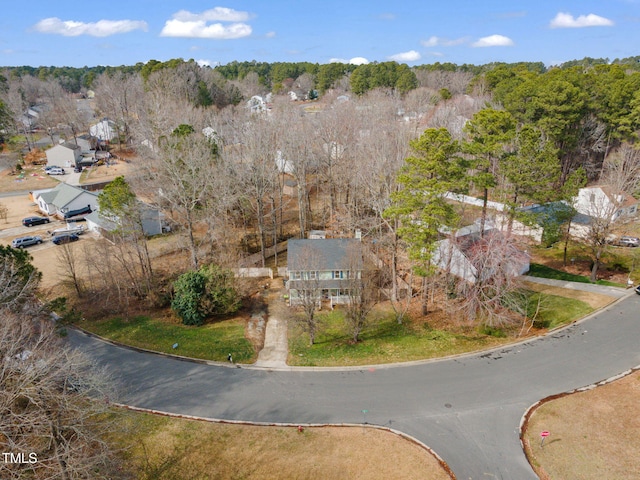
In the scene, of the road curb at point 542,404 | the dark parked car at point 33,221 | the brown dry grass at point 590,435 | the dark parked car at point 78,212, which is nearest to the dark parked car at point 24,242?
the dark parked car at point 33,221

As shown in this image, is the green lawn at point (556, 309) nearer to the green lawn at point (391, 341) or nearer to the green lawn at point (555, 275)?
the green lawn at point (391, 341)

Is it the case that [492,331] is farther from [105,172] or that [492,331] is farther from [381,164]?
[105,172]

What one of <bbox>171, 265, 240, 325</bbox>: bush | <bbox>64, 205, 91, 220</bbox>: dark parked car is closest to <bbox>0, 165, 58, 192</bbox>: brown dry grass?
<bbox>64, 205, 91, 220</bbox>: dark parked car

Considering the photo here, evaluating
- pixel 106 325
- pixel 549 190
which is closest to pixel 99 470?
pixel 106 325

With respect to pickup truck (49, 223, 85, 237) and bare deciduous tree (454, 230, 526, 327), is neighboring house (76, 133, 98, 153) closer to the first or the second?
pickup truck (49, 223, 85, 237)

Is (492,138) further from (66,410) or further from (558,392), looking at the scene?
(66,410)

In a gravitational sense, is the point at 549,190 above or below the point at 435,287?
above

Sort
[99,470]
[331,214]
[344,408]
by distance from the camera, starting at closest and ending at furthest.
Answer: [99,470]
[344,408]
[331,214]

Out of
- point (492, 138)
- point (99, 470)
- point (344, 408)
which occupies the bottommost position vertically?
point (344, 408)
